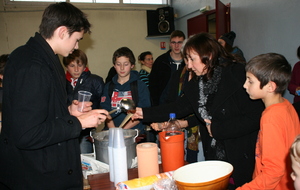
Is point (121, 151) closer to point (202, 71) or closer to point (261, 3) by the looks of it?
point (202, 71)

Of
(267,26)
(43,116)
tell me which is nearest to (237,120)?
(43,116)

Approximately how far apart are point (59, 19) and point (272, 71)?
1036mm

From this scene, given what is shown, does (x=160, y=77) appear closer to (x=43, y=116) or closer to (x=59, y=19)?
(x=59, y=19)

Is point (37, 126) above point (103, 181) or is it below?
above

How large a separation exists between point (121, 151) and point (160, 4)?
606cm

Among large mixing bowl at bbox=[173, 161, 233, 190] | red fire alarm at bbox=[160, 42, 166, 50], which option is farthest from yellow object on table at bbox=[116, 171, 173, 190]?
red fire alarm at bbox=[160, 42, 166, 50]

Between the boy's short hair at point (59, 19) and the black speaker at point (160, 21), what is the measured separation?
5244 mm

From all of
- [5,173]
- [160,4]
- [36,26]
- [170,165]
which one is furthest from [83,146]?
[160,4]

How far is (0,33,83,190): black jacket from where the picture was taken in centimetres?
99

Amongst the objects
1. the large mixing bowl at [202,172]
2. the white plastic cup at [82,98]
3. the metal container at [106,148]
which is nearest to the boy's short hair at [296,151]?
the large mixing bowl at [202,172]

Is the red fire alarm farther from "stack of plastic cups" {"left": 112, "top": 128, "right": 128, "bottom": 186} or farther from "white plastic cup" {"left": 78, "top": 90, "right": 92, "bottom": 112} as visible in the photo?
"stack of plastic cups" {"left": 112, "top": 128, "right": 128, "bottom": 186}

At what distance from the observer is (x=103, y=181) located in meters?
1.27

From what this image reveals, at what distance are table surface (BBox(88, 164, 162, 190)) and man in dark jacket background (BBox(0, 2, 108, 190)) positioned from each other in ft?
0.25

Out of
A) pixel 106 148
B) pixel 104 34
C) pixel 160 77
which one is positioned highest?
pixel 104 34
